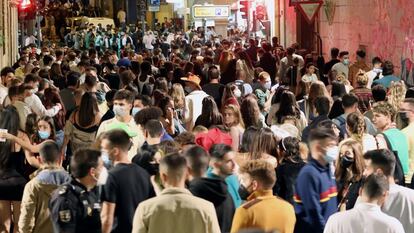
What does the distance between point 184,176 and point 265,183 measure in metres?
0.69

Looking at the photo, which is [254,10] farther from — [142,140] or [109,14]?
[109,14]

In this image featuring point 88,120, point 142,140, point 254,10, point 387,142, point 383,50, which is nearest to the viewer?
point 387,142

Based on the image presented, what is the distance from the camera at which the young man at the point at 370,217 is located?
8273 mm

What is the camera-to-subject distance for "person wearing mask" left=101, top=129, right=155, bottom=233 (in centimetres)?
938

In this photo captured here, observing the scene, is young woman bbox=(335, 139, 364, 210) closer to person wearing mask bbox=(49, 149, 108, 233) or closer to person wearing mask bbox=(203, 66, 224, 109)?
person wearing mask bbox=(49, 149, 108, 233)

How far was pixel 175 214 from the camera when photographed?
333 inches

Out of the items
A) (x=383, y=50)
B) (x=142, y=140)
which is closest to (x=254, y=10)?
(x=383, y=50)

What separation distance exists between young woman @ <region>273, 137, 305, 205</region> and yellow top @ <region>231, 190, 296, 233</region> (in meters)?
1.41

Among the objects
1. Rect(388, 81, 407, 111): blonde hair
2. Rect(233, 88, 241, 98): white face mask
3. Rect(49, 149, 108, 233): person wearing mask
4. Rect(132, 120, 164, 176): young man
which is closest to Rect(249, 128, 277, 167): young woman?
Rect(132, 120, 164, 176): young man

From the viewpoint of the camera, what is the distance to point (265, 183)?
8852 mm

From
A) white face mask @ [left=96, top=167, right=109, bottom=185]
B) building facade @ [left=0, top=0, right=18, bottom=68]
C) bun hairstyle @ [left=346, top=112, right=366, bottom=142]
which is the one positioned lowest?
white face mask @ [left=96, top=167, right=109, bottom=185]

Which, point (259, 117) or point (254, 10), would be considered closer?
point (259, 117)

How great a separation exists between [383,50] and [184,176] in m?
19.2

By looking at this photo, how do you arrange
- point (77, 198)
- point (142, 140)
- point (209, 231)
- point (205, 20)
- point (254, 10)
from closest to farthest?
point (209, 231)
point (77, 198)
point (142, 140)
point (254, 10)
point (205, 20)
